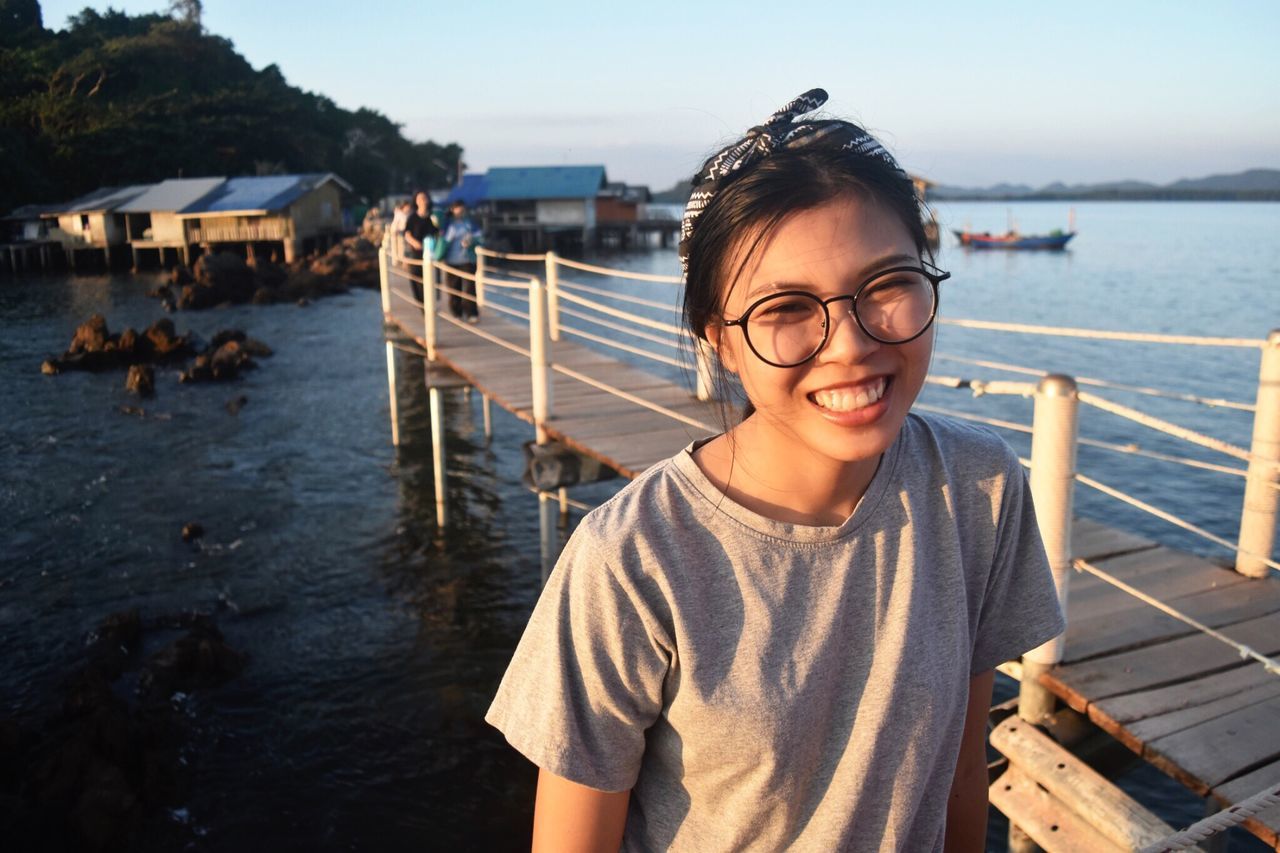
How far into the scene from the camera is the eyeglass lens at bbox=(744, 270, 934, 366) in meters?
1.29

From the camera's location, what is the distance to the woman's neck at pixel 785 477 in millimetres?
1362

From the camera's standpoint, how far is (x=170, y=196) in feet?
148

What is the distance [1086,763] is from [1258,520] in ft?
4.23

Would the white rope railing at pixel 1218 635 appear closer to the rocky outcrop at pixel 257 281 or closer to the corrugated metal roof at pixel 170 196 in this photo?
the rocky outcrop at pixel 257 281

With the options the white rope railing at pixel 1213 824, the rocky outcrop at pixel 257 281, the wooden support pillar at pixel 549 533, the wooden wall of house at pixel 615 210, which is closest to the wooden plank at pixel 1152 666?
the white rope railing at pixel 1213 824

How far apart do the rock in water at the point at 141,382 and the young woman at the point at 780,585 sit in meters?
18.7

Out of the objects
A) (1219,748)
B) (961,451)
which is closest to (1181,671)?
(1219,748)

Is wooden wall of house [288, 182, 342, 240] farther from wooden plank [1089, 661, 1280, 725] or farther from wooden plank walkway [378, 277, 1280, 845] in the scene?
wooden plank [1089, 661, 1280, 725]

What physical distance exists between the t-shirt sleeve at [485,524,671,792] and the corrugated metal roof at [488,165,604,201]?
54989mm

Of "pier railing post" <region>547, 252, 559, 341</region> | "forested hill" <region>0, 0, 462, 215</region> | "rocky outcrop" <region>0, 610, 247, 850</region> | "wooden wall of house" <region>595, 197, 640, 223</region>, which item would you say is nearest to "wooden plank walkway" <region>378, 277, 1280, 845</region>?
"rocky outcrop" <region>0, 610, 247, 850</region>

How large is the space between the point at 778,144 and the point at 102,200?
5143cm

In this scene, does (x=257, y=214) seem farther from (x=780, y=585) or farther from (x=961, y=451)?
(x=780, y=585)

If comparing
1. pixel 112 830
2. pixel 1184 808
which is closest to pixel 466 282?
pixel 112 830

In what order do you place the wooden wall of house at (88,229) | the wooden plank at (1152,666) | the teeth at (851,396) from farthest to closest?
1. the wooden wall of house at (88,229)
2. the wooden plank at (1152,666)
3. the teeth at (851,396)
